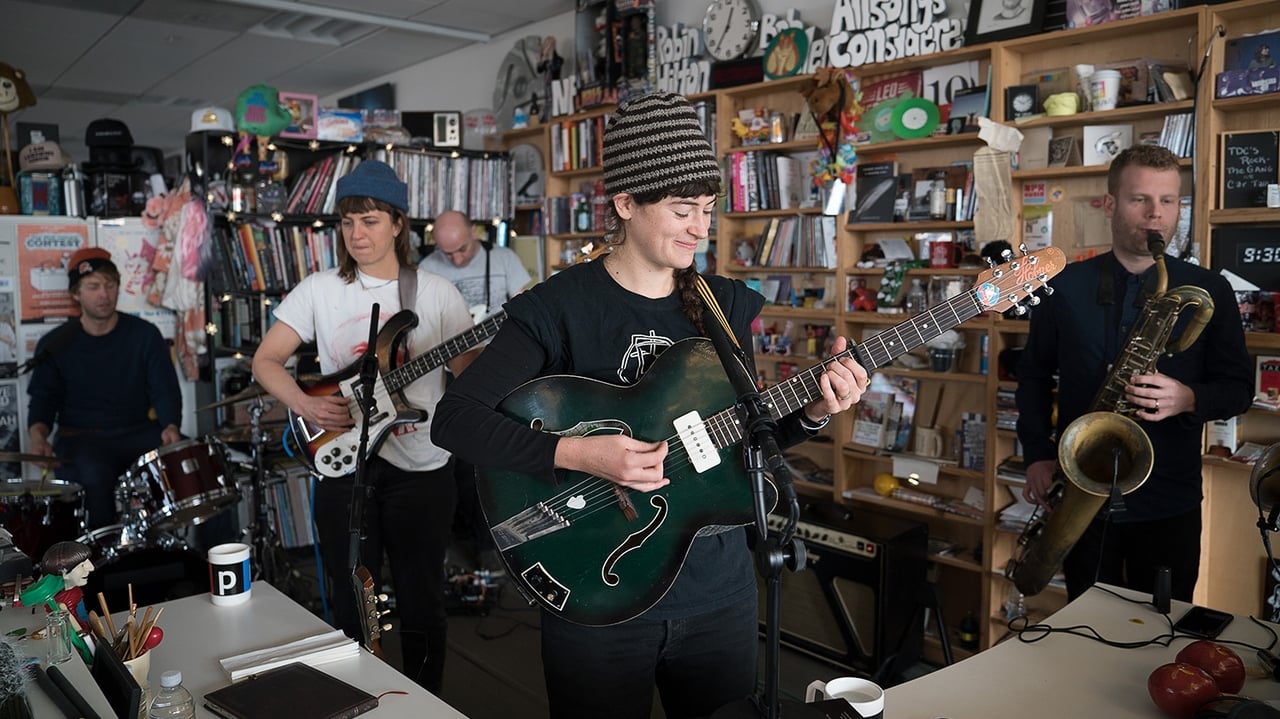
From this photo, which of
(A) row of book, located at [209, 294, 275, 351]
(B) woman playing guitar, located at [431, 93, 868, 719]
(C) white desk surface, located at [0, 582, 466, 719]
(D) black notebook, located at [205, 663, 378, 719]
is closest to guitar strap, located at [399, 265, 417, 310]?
(C) white desk surface, located at [0, 582, 466, 719]

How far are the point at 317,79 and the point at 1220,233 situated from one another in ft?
24.6

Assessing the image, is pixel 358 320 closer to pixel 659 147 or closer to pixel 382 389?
pixel 382 389

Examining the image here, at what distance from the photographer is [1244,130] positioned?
121 inches

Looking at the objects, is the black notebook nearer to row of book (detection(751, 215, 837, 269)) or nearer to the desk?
the desk

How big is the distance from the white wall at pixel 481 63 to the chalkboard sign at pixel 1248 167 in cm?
188

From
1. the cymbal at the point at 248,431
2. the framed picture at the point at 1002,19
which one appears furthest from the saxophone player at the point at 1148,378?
the cymbal at the point at 248,431

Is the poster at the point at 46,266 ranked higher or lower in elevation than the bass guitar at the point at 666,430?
higher

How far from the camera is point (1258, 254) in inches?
119

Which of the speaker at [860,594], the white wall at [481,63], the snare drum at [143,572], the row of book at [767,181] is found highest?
the white wall at [481,63]

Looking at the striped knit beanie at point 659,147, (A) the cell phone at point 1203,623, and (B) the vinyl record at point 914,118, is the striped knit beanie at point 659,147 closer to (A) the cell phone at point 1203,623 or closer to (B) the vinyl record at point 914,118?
(A) the cell phone at point 1203,623

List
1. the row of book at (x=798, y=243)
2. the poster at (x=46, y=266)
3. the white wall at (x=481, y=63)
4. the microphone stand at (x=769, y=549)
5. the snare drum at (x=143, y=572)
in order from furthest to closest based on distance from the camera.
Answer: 1. the poster at (x=46, y=266)
2. the white wall at (x=481, y=63)
3. the row of book at (x=798, y=243)
4. the snare drum at (x=143, y=572)
5. the microphone stand at (x=769, y=549)

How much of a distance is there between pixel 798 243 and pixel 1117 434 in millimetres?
2222

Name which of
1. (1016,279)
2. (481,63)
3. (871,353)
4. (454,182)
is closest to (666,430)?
(871,353)

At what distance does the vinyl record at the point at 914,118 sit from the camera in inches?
151
